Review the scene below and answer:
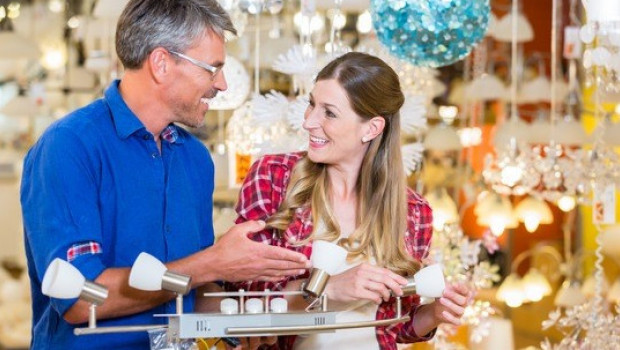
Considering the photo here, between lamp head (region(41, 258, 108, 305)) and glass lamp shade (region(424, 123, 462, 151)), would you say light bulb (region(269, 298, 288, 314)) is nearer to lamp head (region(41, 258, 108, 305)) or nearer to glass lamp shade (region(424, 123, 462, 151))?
lamp head (region(41, 258, 108, 305))

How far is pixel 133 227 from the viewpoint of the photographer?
226 cm

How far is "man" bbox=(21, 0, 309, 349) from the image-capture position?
2.12 m

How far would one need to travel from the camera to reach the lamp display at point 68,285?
6.21 feet

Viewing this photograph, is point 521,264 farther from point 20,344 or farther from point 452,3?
point 452,3

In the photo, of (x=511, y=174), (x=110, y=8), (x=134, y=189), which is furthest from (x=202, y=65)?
(x=511, y=174)

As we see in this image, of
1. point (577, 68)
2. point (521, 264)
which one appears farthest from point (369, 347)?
point (521, 264)

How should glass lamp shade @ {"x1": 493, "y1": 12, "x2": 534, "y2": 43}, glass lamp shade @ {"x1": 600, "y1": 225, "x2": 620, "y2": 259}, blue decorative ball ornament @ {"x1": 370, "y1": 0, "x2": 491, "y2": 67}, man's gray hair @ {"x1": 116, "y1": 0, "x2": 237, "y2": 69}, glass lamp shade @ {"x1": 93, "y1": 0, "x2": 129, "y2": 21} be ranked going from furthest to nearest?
glass lamp shade @ {"x1": 493, "y1": 12, "x2": 534, "y2": 43} → glass lamp shade @ {"x1": 600, "y1": 225, "x2": 620, "y2": 259} → glass lamp shade @ {"x1": 93, "y1": 0, "x2": 129, "y2": 21} → blue decorative ball ornament @ {"x1": 370, "y1": 0, "x2": 491, "y2": 67} → man's gray hair @ {"x1": 116, "y1": 0, "x2": 237, "y2": 69}

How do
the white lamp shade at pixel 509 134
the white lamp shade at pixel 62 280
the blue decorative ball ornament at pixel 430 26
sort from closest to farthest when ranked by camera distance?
1. the white lamp shade at pixel 62 280
2. the blue decorative ball ornament at pixel 430 26
3. the white lamp shade at pixel 509 134

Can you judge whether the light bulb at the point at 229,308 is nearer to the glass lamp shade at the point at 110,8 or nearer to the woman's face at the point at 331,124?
the woman's face at the point at 331,124

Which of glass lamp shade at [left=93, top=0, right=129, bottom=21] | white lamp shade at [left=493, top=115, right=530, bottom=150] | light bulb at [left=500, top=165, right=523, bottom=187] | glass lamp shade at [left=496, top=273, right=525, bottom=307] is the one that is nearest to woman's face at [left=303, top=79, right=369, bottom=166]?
glass lamp shade at [left=93, top=0, right=129, bottom=21]

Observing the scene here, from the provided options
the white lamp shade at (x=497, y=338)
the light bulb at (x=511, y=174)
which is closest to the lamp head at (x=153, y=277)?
the white lamp shade at (x=497, y=338)

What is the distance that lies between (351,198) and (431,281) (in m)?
0.51

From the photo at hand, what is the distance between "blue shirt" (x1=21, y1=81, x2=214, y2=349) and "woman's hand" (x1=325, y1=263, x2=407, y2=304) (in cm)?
31

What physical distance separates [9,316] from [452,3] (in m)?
3.42
